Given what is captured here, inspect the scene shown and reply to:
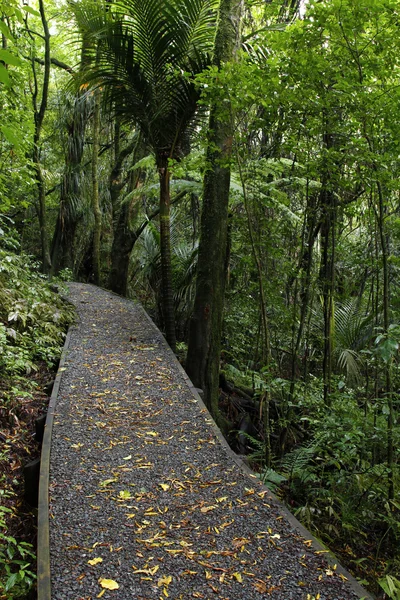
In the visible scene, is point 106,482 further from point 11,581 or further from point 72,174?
point 72,174

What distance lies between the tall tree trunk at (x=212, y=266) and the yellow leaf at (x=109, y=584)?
351cm

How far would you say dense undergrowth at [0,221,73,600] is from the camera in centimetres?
287

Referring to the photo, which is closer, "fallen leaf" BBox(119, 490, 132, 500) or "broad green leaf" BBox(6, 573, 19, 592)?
"broad green leaf" BBox(6, 573, 19, 592)

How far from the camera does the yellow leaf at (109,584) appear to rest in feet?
7.84

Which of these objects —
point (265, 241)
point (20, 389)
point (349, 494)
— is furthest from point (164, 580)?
point (265, 241)

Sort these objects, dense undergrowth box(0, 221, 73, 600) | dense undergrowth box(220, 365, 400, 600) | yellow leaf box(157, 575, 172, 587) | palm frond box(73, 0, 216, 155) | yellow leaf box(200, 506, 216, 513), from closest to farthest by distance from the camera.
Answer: yellow leaf box(157, 575, 172, 587) → dense undergrowth box(0, 221, 73, 600) → yellow leaf box(200, 506, 216, 513) → dense undergrowth box(220, 365, 400, 600) → palm frond box(73, 0, 216, 155)

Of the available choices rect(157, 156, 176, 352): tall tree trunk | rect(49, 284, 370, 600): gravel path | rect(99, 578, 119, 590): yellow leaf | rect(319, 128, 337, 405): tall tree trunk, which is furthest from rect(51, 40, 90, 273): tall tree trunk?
rect(99, 578, 119, 590): yellow leaf

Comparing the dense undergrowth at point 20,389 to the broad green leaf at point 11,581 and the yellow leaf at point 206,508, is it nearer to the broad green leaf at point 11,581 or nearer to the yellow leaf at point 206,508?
the broad green leaf at point 11,581

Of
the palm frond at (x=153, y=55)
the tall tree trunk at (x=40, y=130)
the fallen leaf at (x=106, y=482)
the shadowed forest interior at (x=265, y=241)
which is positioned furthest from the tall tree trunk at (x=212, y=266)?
the tall tree trunk at (x=40, y=130)

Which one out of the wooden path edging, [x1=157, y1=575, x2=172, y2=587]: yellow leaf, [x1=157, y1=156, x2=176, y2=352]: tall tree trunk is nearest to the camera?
the wooden path edging

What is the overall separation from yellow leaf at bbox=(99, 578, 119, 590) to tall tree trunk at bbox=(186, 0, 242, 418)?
11.5 ft

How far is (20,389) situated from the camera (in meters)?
5.18

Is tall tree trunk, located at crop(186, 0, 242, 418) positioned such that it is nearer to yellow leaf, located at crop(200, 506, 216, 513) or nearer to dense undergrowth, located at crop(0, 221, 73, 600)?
dense undergrowth, located at crop(0, 221, 73, 600)

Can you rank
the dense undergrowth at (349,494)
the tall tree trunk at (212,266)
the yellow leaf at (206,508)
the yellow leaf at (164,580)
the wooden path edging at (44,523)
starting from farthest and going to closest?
1. the tall tree trunk at (212,266)
2. the dense undergrowth at (349,494)
3. the yellow leaf at (206,508)
4. the yellow leaf at (164,580)
5. the wooden path edging at (44,523)
